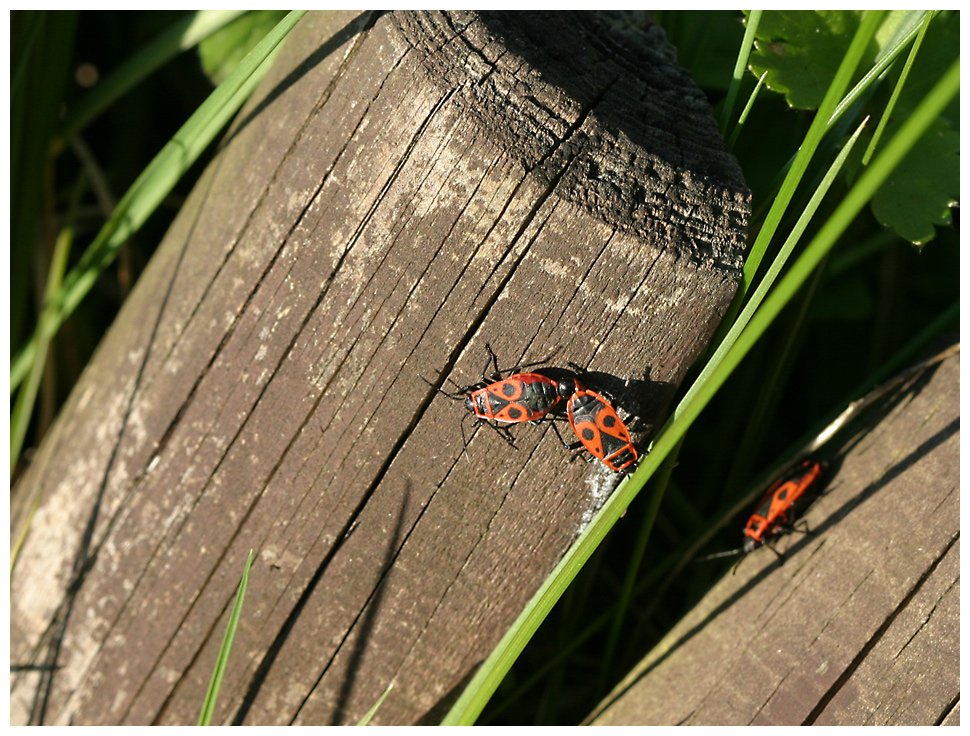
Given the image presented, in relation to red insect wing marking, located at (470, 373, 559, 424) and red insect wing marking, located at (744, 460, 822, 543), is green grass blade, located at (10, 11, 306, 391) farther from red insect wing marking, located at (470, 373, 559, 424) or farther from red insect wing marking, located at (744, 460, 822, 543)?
red insect wing marking, located at (744, 460, 822, 543)

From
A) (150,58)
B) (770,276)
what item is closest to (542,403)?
(770,276)

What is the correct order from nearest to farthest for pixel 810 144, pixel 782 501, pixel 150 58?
1. pixel 810 144
2. pixel 782 501
3. pixel 150 58

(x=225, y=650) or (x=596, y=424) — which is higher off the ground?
(x=596, y=424)

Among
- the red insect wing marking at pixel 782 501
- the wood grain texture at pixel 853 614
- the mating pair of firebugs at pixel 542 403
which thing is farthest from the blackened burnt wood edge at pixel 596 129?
the red insect wing marking at pixel 782 501

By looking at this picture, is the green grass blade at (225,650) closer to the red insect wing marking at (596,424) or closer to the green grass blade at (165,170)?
the red insect wing marking at (596,424)

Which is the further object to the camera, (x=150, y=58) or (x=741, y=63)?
(x=150, y=58)

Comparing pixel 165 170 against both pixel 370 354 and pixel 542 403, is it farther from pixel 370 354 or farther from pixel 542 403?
pixel 542 403

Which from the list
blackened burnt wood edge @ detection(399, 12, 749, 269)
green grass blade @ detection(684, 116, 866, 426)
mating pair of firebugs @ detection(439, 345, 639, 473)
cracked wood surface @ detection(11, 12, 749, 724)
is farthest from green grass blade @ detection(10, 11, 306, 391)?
green grass blade @ detection(684, 116, 866, 426)

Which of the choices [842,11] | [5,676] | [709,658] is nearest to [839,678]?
[709,658]

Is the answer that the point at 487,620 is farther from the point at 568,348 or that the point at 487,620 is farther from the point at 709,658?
the point at 568,348
